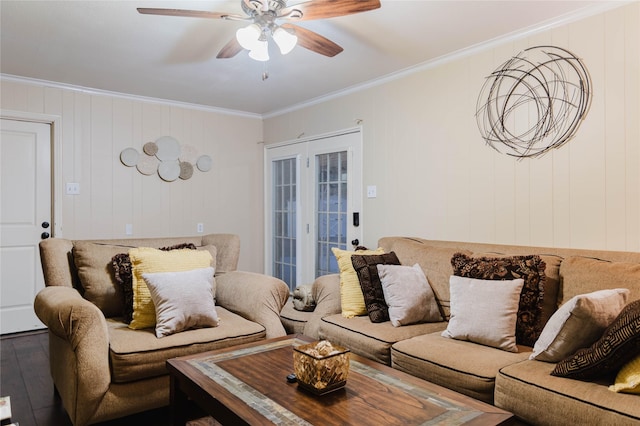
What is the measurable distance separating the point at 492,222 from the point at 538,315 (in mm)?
962

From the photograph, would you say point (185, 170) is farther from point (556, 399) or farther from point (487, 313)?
point (556, 399)

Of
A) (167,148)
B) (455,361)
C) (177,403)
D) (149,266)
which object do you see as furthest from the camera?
(167,148)

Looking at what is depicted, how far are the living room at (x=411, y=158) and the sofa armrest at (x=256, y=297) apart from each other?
1353 millimetres

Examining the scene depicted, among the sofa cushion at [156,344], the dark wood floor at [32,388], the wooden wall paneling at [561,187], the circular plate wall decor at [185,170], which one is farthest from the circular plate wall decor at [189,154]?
the wooden wall paneling at [561,187]

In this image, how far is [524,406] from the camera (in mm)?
1700

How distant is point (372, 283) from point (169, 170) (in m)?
2.97

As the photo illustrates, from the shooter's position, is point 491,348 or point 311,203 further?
point 311,203

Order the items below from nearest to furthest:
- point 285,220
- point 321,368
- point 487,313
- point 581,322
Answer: point 321,368
point 581,322
point 487,313
point 285,220

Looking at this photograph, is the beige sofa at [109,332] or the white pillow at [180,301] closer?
the beige sofa at [109,332]

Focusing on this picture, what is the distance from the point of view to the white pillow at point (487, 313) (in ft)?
7.03

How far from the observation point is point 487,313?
219 cm

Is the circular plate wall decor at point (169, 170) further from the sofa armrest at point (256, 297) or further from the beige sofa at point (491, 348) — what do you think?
the beige sofa at point (491, 348)

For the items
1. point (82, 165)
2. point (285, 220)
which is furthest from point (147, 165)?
point (285, 220)

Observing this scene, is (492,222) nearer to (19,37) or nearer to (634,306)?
(634,306)
